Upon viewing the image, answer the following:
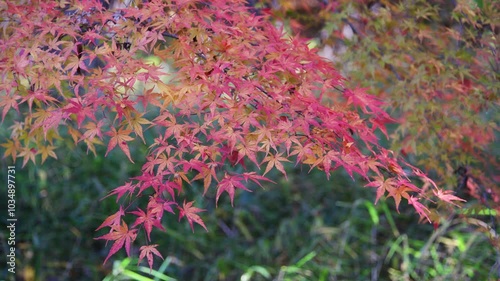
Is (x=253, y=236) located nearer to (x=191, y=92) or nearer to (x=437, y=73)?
(x=437, y=73)

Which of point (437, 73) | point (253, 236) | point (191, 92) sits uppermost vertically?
point (191, 92)

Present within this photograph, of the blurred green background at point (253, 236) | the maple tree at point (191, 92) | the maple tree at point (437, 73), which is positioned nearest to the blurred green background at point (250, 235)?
the blurred green background at point (253, 236)

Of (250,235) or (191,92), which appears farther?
(250,235)

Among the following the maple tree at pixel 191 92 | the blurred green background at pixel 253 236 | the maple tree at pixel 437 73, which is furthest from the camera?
the blurred green background at pixel 253 236

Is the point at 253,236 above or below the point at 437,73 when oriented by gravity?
below

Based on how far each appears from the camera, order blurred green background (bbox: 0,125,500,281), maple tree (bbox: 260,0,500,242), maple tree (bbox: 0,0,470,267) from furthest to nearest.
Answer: blurred green background (bbox: 0,125,500,281), maple tree (bbox: 260,0,500,242), maple tree (bbox: 0,0,470,267)

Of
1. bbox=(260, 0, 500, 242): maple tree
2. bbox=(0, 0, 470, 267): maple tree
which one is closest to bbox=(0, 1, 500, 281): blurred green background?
bbox=(260, 0, 500, 242): maple tree

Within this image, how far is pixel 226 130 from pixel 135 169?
253 centimetres

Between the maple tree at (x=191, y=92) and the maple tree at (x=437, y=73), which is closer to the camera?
the maple tree at (x=191, y=92)

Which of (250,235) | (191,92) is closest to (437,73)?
(191,92)

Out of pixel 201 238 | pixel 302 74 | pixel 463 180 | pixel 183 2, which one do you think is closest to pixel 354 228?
pixel 201 238

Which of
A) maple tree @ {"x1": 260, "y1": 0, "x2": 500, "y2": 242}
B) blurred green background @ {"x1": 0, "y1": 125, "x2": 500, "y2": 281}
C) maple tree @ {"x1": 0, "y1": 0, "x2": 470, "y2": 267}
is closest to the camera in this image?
maple tree @ {"x1": 0, "y1": 0, "x2": 470, "y2": 267}

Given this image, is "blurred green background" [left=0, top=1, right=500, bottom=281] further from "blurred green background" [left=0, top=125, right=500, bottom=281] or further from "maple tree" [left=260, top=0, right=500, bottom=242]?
"maple tree" [left=260, top=0, right=500, bottom=242]

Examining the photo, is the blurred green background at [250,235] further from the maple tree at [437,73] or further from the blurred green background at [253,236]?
the maple tree at [437,73]
